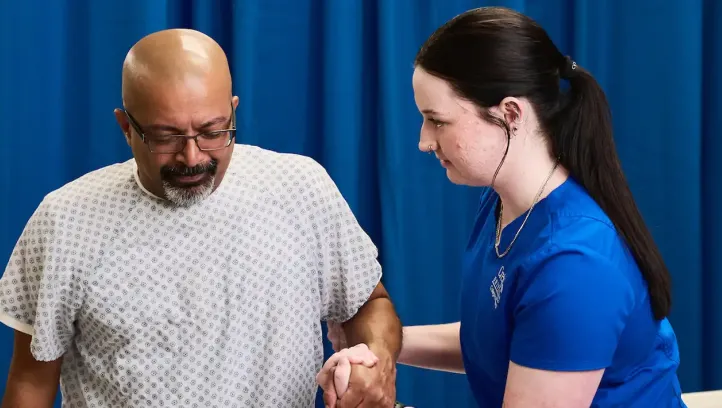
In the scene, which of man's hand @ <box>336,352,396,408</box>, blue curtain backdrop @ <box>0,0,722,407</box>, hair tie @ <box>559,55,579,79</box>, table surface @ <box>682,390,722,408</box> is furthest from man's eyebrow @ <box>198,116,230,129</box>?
table surface @ <box>682,390,722,408</box>

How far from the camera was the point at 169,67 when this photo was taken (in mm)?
1256

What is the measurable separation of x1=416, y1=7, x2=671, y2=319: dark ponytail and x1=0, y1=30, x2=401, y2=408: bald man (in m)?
0.35

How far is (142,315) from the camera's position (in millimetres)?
1333

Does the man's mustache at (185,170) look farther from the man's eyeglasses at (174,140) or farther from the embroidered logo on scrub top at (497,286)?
the embroidered logo on scrub top at (497,286)

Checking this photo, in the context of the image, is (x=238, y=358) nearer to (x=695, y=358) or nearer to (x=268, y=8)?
(x=268, y=8)

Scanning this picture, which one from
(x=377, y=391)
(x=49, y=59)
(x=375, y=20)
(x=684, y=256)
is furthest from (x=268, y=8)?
(x=684, y=256)

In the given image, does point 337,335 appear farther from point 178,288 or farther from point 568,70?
point 568,70

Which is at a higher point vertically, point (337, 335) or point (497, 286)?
point (497, 286)

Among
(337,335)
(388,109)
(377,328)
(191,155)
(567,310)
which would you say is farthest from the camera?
(388,109)

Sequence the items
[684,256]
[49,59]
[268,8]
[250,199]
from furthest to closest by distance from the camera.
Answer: [684,256], [268,8], [49,59], [250,199]

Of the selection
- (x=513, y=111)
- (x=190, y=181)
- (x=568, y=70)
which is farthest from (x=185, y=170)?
(x=568, y=70)

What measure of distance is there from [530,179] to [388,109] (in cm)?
84

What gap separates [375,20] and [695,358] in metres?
1.31

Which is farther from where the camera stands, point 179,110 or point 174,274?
point 174,274
